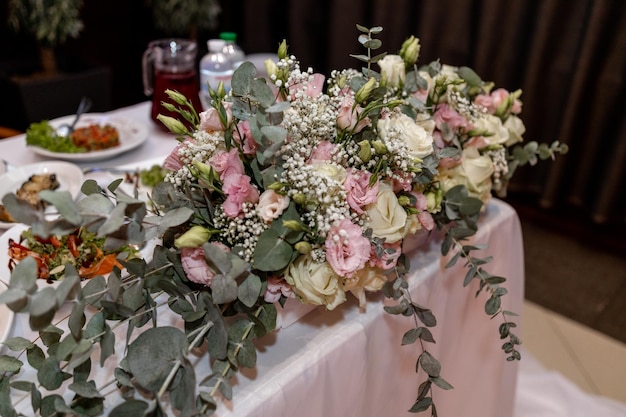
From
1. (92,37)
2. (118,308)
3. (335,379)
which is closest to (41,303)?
(118,308)

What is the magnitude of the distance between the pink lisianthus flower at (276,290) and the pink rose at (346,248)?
0.07 m

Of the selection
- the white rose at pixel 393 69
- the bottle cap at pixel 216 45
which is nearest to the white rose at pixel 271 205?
the white rose at pixel 393 69

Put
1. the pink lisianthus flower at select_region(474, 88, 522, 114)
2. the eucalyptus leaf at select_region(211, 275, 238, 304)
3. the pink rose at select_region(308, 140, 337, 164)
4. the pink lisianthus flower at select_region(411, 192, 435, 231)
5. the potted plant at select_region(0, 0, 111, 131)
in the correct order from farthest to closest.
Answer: the potted plant at select_region(0, 0, 111, 131)
the pink lisianthus flower at select_region(474, 88, 522, 114)
the pink lisianthus flower at select_region(411, 192, 435, 231)
the pink rose at select_region(308, 140, 337, 164)
the eucalyptus leaf at select_region(211, 275, 238, 304)

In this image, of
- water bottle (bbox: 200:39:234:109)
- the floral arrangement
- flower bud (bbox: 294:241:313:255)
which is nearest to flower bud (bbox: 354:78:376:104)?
the floral arrangement

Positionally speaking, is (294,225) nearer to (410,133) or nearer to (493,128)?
(410,133)

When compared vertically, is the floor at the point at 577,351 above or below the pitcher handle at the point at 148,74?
below

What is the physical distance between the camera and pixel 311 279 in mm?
718

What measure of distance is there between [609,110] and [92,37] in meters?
2.83

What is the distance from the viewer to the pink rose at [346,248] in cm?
70

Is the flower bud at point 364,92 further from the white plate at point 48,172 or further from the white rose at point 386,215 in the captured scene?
the white plate at point 48,172

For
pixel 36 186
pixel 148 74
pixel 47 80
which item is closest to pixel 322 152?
pixel 36 186

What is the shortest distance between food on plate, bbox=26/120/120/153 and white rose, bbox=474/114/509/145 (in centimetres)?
90

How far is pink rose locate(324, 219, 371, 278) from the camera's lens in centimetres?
70

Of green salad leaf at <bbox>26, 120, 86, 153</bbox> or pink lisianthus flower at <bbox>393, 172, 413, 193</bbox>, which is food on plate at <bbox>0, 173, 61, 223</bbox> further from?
pink lisianthus flower at <bbox>393, 172, 413, 193</bbox>
